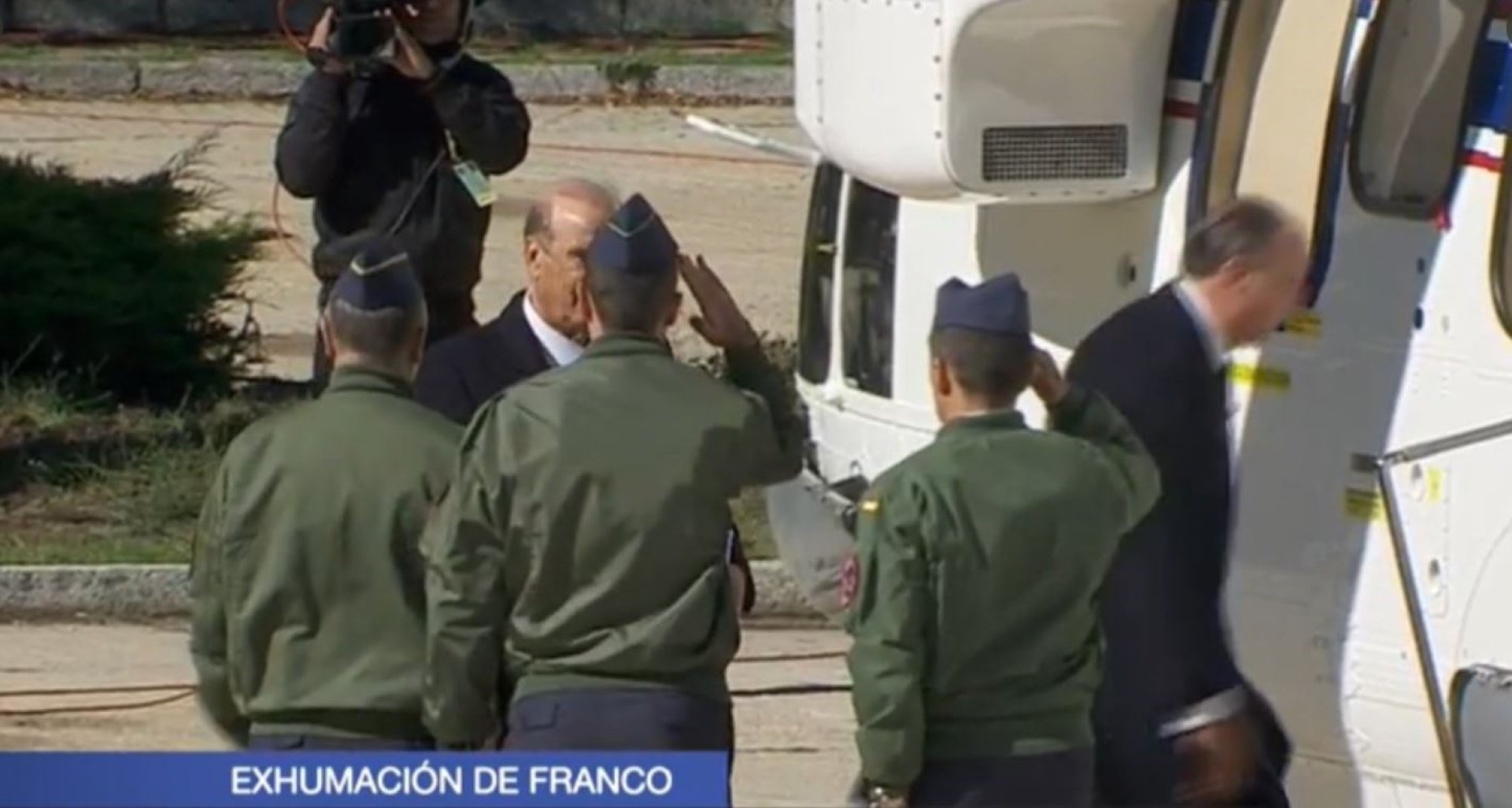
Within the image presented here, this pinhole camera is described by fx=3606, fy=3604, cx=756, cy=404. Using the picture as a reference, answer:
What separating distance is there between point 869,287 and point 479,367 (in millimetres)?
2762

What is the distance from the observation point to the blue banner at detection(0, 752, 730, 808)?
16.2 feet

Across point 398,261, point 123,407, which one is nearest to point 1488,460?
point 398,261

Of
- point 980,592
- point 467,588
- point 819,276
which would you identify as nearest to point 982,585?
point 980,592

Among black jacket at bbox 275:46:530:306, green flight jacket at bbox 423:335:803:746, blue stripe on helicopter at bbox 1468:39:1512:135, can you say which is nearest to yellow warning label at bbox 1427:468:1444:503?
blue stripe on helicopter at bbox 1468:39:1512:135

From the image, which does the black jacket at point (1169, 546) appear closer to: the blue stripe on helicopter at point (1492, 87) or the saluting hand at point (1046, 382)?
the saluting hand at point (1046, 382)

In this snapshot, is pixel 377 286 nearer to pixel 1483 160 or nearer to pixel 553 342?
pixel 553 342

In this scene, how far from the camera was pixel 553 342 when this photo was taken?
21.9 feet

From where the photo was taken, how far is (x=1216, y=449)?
6293 mm

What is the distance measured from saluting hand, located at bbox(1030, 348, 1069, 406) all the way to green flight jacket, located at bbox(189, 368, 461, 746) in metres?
0.97

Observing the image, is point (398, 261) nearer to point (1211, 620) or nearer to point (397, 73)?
point (1211, 620)

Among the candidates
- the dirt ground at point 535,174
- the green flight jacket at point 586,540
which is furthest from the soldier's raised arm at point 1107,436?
the dirt ground at point 535,174

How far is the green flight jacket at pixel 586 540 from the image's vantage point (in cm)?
580

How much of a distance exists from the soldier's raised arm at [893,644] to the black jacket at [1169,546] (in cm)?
61

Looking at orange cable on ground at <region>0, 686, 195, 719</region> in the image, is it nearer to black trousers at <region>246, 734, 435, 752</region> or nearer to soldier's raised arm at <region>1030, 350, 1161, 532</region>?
black trousers at <region>246, 734, 435, 752</region>
